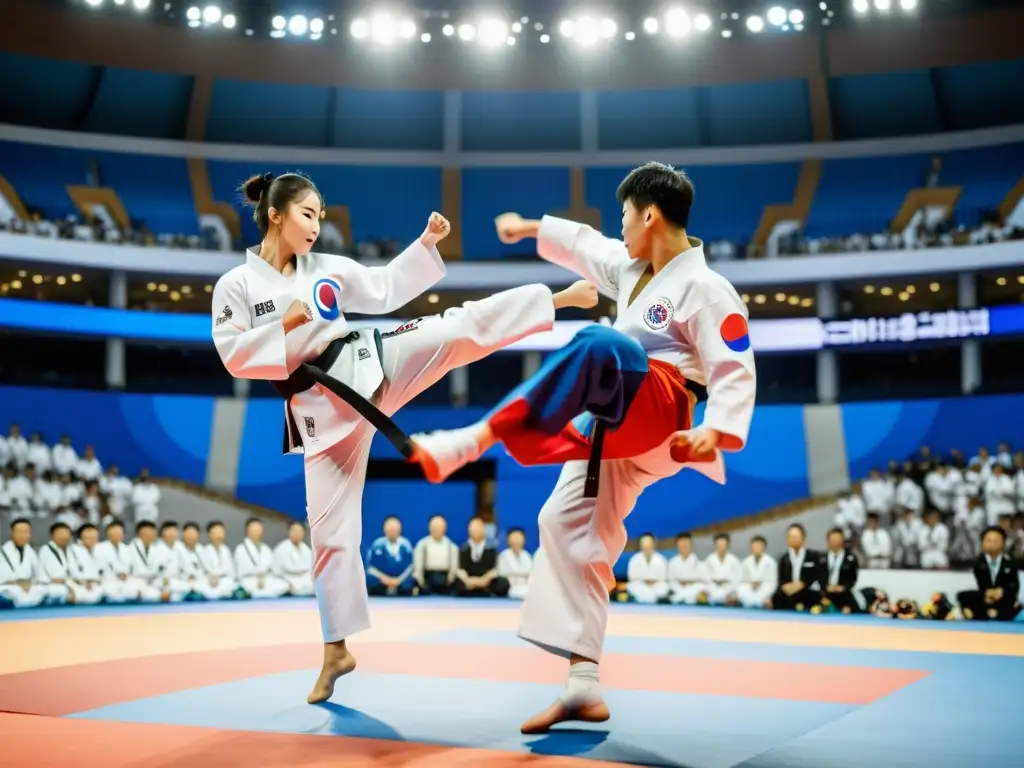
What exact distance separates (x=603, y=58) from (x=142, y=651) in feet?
48.3

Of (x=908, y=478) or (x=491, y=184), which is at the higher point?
(x=491, y=184)

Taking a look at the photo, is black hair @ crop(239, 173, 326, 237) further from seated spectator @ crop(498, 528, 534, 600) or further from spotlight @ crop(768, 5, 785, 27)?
spotlight @ crop(768, 5, 785, 27)

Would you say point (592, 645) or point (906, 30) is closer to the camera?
point (592, 645)

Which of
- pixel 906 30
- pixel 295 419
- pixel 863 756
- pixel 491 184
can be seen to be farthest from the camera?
pixel 491 184

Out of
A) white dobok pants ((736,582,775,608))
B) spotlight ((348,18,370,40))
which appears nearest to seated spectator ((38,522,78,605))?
white dobok pants ((736,582,775,608))

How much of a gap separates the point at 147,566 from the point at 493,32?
34.0 ft

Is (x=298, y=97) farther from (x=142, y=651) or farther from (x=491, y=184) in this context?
(x=142, y=651)

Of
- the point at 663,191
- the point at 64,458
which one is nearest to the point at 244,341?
the point at 663,191

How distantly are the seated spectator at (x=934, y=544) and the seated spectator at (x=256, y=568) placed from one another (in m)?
7.37

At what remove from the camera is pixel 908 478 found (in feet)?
45.9

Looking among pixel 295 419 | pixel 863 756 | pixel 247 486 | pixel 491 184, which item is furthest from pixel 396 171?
pixel 863 756

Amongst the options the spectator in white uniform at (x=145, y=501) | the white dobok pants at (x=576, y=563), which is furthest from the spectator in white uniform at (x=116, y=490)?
the white dobok pants at (x=576, y=563)

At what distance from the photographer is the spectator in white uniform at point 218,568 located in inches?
427

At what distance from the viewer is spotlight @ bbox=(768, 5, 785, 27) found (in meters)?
16.5
